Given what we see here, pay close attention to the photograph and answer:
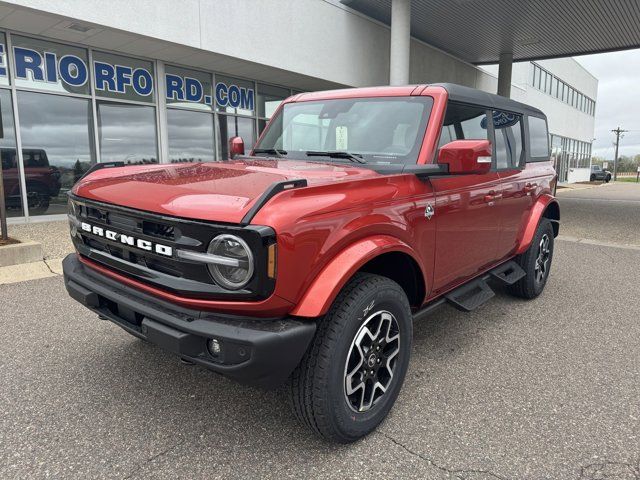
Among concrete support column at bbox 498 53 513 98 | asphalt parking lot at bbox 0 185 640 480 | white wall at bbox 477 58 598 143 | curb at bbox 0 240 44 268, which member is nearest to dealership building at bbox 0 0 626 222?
concrete support column at bbox 498 53 513 98

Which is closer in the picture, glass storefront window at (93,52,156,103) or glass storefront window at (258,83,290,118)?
glass storefront window at (93,52,156,103)

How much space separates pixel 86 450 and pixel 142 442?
0.85ft

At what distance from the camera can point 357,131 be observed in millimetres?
3205

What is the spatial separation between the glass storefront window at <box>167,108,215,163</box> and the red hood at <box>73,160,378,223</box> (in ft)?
28.9

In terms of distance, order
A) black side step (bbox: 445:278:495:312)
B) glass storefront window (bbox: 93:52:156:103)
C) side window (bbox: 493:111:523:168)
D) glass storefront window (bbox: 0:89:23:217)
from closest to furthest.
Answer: black side step (bbox: 445:278:495:312) < side window (bbox: 493:111:523:168) < glass storefront window (bbox: 0:89:23:217) < glass storefront window (bbox: 93:52:156:103)

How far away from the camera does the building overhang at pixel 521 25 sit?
45.1ft

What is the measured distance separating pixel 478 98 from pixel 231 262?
251cm

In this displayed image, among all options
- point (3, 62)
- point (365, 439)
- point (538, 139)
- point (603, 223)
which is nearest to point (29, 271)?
point (365, 439)

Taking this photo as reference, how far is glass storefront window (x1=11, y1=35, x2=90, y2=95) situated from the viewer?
8.73 metres

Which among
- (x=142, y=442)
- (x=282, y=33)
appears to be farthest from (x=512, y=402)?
(x=282, y=33)

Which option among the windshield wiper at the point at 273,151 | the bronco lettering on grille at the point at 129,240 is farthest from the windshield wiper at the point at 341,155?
the bronco lettering on grille at the point at 129,240

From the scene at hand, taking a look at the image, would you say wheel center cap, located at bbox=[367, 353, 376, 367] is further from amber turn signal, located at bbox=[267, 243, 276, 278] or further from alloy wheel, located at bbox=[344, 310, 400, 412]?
amber turn signal, located at bbox=[267, 243, 276, 278]

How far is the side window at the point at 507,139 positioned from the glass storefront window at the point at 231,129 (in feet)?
29.5

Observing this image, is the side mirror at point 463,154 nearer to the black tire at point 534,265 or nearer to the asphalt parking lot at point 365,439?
the asphalt parking lot at point 365,439
